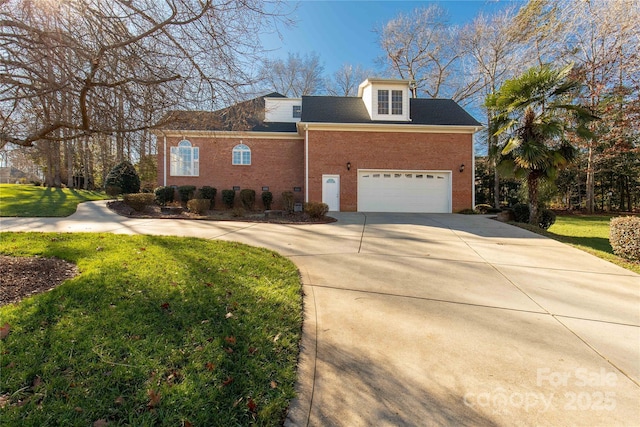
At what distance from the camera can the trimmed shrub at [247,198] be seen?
50.8 ft

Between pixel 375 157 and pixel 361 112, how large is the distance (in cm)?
312

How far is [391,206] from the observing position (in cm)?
1502

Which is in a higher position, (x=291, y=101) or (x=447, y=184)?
(x=291, y=101)

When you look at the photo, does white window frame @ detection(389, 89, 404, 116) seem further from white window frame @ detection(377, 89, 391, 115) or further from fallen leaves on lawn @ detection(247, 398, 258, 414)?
fallen leaves on lawn @ detection(247, 398, 258, 414)

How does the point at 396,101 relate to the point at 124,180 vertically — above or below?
above

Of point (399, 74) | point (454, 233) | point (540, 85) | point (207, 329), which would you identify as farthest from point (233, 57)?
point (399, 74)

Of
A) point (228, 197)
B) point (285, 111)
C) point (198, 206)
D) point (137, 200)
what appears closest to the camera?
point (137, 200)

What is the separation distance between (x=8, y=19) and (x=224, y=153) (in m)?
12.7

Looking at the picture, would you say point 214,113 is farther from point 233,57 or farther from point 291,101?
point 291,101

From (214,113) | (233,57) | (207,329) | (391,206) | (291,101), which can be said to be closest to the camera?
(207,329)

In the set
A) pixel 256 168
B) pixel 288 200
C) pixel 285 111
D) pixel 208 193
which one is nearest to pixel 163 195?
pixel 208 193

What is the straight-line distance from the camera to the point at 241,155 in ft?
53.4

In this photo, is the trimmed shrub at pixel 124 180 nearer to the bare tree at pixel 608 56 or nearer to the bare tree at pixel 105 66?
the bare tree at pixel 105 66

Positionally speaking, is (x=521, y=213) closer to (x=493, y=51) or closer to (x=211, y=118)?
(x=211, y=118)
